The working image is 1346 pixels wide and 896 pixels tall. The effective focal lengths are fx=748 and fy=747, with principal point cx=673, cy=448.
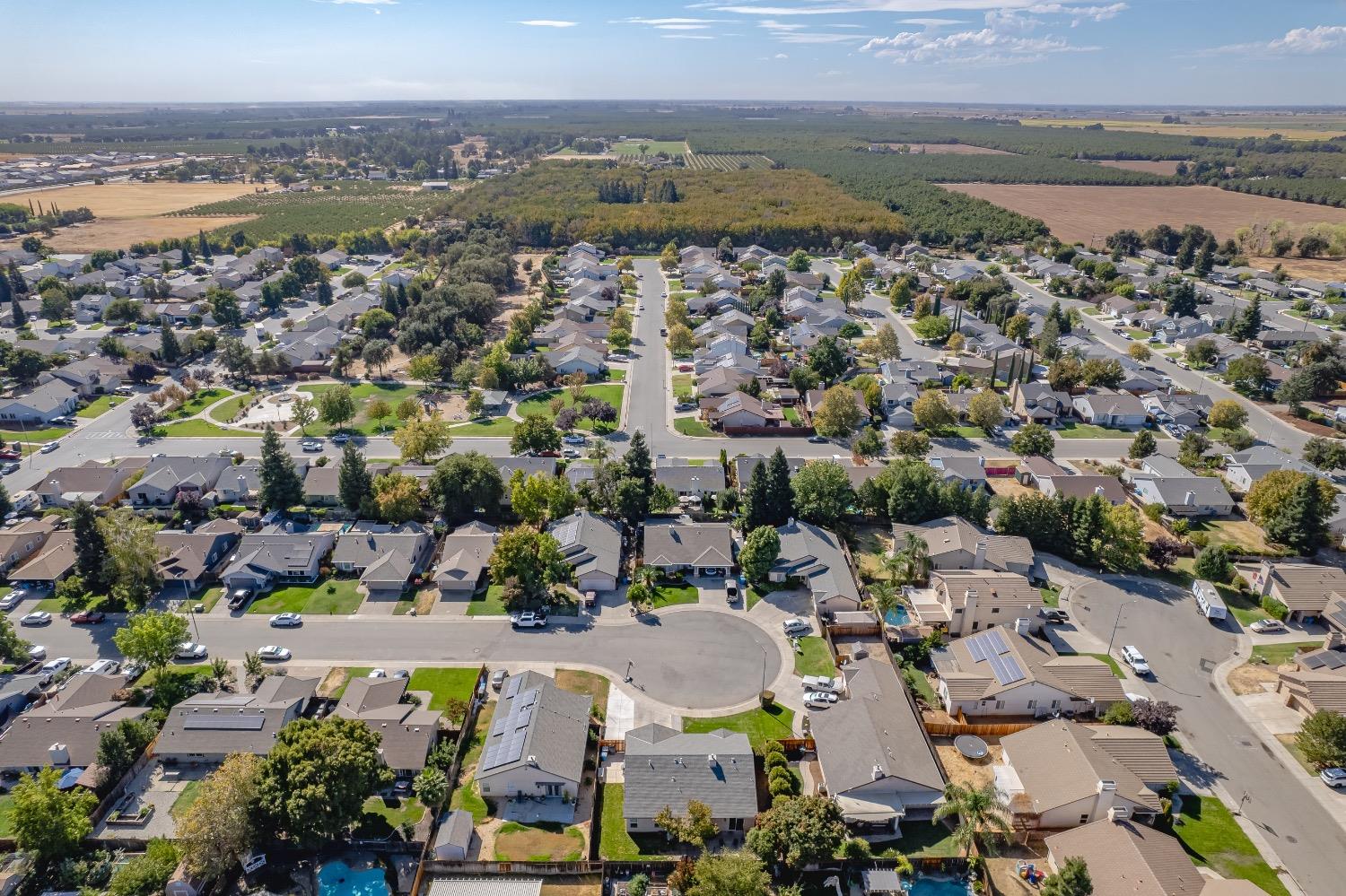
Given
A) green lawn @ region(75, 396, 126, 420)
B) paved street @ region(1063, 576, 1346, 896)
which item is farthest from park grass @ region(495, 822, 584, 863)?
green lawn @ region(75, 396, 126, 420)

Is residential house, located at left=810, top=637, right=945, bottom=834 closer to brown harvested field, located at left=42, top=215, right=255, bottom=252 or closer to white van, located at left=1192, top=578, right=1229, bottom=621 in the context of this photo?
white van, located at left=1192, top=578, right=1229, bottom=621

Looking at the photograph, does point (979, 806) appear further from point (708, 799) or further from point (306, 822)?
point (306, 822)

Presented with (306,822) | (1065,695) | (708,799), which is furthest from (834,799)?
(306,822)

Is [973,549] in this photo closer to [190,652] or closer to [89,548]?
[190,652]

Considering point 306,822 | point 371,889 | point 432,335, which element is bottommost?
point 371,889

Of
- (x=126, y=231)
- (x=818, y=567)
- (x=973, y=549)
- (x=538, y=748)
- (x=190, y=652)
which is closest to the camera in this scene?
(x=538, y=748)

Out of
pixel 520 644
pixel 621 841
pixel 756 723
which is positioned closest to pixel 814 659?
pixel 756 723

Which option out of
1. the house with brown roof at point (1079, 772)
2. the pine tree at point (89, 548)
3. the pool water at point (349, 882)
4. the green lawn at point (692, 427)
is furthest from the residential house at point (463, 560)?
the house with brown roof at point (1079, 772)
